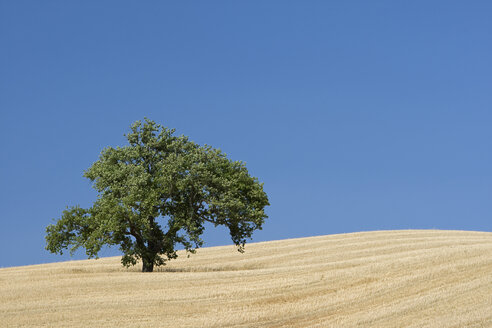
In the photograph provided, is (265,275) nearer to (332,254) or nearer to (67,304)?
(67,304)

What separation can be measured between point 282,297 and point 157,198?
552 inches

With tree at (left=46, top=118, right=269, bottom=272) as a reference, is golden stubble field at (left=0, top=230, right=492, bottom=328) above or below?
below

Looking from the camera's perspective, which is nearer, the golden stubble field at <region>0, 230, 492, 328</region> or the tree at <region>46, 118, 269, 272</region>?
the golden stubble field at <region>0, 230, 492, 328</region>

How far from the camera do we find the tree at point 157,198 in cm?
3759

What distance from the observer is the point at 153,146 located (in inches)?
1561

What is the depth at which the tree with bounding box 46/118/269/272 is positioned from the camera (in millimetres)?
37594

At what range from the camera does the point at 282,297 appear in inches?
1037

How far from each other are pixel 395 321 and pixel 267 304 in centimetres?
548

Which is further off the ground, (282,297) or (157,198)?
(157,198)

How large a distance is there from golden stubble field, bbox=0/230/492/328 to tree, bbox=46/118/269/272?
5219mm

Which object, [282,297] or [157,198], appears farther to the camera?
[157,198]

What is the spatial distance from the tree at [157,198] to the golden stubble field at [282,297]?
5219mm

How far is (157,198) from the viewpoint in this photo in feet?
124

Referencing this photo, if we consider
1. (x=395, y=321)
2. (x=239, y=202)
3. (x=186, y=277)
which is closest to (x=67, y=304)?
(x=186, y=277)
